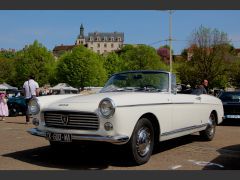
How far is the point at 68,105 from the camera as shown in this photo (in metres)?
6.39

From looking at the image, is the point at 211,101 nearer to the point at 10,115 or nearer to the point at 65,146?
the point at 65,146

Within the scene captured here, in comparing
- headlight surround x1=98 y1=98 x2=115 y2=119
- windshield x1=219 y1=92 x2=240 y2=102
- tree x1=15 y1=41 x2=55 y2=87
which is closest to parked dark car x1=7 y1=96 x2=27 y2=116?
windshield x1=219 y1=92 x2=240 y2=102

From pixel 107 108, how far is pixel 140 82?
1.99 metres

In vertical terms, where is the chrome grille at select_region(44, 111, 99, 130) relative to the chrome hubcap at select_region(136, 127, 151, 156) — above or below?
above

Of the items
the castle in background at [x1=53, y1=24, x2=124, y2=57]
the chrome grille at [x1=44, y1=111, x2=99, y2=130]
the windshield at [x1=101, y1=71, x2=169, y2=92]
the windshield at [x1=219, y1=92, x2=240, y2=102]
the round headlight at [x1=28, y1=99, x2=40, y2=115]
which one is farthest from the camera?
the castle in background at [x1=53, y1=24, x2=124, y2=57]

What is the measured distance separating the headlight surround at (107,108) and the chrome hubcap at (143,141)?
0.72 meters

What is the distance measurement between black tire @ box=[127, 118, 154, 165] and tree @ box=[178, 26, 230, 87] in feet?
144

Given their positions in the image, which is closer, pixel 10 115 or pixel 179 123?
pixel 179 123

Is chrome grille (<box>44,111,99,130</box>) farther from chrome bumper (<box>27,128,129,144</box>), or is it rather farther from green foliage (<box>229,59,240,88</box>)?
green foliage (<box>229,59,240,88</box>)

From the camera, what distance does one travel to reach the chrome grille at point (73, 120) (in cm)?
612

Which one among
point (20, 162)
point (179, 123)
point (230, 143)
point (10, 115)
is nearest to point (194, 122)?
point (179, 123)

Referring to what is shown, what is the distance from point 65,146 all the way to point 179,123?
232 centimetres

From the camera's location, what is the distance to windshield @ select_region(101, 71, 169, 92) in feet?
25.3

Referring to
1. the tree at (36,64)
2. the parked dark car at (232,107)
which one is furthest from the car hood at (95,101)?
the tree at (36,64)
